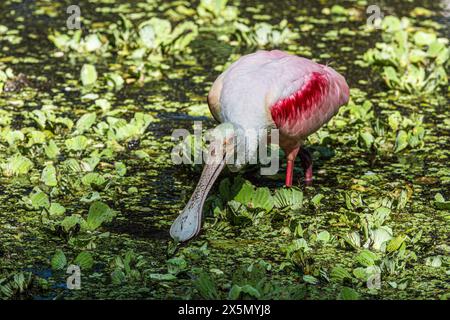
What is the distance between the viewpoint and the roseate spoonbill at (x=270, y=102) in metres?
6.14

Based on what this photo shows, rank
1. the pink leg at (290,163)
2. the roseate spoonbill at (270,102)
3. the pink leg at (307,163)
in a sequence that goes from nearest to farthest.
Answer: the roseate spoonbill at (270,102), the pink leg at (290,163), the pink leg at (307,163)

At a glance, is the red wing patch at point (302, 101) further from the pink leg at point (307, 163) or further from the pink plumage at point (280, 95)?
the pink leg at point (307, 163)

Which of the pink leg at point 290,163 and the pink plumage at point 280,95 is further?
the pink leg at point 290,163

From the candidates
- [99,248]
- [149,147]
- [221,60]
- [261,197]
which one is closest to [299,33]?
[221,60]

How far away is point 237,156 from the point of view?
607 centimetres

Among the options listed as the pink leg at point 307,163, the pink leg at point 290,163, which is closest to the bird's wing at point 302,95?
the pink leg at point 290,163

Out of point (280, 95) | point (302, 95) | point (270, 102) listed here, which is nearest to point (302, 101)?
point (302, 95)

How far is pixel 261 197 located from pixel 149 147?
145 centimetres

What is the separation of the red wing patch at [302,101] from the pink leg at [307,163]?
1.70 feet

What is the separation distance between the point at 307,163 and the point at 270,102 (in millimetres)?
971

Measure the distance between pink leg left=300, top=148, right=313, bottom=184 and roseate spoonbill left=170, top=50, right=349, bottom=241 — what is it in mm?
181

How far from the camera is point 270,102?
6.30m

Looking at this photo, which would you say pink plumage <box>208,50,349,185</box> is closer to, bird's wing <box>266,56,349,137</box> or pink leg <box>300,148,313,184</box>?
bird's wing <box>266,56,349,137</box>

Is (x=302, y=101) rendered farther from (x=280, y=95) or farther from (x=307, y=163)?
(x=307, y=163)
